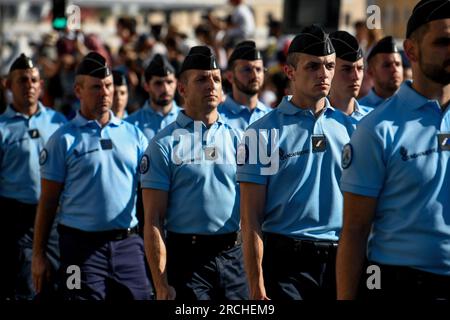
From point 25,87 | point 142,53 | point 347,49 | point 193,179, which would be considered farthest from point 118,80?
point 142,53

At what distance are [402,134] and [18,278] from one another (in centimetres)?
615

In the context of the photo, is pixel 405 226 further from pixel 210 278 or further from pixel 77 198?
pixel 77 198

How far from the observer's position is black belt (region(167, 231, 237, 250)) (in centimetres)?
801

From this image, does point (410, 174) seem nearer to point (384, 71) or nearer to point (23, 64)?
point (384, 71)

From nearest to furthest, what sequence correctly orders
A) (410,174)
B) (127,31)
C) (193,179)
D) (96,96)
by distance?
(410,174) < (193,179) < (96,96) < (127,31)

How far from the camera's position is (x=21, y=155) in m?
10.8

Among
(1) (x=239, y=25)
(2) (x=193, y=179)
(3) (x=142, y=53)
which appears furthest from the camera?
(1) (x=239, y=25)

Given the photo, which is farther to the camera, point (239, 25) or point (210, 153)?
point (239, 25)

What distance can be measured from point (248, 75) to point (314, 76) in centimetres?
369

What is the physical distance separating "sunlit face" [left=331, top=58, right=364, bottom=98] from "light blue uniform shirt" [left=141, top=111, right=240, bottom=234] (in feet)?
3.00

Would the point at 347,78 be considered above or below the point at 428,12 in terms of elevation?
below

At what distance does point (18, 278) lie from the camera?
10625 mm

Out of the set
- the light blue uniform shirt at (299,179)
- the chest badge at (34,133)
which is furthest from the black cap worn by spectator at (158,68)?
the light blue uniform shirt at (299,179)

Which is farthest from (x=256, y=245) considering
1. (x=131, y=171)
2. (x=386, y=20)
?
(x=386, y=20)
